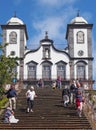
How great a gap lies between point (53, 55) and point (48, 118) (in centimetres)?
3199

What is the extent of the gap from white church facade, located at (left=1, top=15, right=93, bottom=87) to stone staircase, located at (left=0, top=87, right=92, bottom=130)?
2529cm

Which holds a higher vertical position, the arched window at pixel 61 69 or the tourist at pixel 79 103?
the arched window at pixel 61 69

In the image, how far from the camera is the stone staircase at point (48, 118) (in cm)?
2341

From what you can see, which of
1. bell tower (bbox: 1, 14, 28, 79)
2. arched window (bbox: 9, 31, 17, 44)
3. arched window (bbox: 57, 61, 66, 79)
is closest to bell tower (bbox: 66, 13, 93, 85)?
arched window (bbox: 57, 61, 66, 79)

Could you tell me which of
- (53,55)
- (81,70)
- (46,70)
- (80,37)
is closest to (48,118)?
(46,70)

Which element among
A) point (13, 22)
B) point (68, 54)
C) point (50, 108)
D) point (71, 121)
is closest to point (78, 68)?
point (68, 54)

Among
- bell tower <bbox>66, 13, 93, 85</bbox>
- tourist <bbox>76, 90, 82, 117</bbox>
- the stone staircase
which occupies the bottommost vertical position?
the stone staircase

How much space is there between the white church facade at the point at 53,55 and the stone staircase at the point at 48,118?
25292 mm

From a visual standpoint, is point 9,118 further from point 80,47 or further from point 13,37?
point 13,37

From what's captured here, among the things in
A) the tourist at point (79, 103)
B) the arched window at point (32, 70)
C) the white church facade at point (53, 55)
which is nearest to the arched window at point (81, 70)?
the white church facade at point (53, 55)

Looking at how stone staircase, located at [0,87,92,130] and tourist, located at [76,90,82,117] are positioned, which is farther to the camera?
tourist, located at [76,90,82,117]

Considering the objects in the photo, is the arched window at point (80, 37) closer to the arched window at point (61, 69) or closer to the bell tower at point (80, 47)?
the bell tower at point (80, 47)

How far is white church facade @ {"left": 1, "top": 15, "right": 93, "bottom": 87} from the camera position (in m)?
55.8

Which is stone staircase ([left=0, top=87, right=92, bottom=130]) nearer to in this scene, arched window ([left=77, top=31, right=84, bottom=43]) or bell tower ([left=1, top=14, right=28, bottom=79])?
bell tower ([left=1, top=14, right=28, bottom=79])
